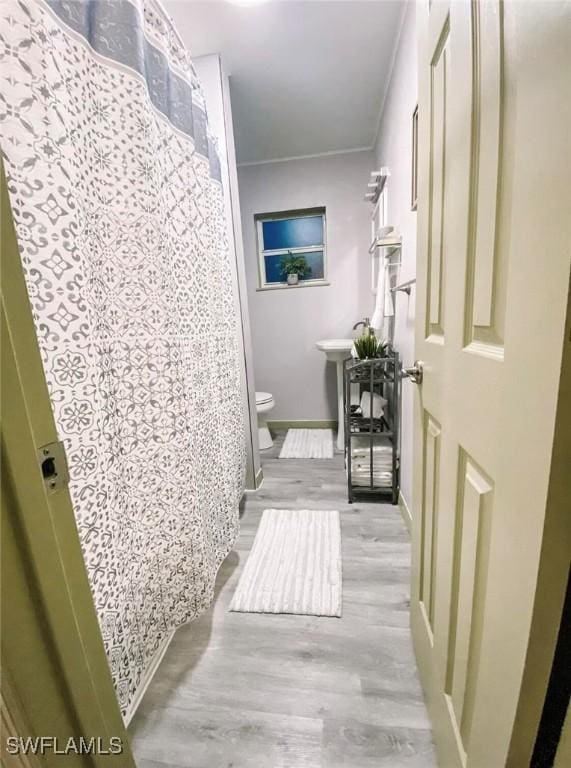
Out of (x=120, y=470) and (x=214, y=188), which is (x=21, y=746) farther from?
(x=214, y=188)

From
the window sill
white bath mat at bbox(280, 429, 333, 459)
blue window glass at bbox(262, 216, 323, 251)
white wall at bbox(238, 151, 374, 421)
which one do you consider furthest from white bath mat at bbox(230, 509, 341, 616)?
blue window glass at bbox(262, 216, 323, 251)

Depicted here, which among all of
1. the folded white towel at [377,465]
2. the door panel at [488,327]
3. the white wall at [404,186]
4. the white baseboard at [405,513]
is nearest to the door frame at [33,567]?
the door panel at [488,327]

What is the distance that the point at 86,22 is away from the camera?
76cm

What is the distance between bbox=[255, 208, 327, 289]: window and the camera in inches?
121

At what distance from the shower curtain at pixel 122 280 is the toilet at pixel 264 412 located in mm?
1389

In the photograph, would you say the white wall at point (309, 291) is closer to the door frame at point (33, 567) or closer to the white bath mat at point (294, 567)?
the white bath mat at point (294, 567)

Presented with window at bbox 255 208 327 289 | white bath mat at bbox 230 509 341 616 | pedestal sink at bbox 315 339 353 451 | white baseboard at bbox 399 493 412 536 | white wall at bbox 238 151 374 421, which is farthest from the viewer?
window at bbox 255 208 327 289

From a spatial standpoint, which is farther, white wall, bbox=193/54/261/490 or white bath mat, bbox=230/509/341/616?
white wall, bbox=193/54/261/490

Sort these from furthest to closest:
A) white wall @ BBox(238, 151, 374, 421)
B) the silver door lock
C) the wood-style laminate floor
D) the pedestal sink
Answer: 1. white wall @ BBox(238, 151, 374, 421)
2. the pedestal sink
3. the silver door lock
4. the wood-style laminate floor

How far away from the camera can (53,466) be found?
44 centimetres

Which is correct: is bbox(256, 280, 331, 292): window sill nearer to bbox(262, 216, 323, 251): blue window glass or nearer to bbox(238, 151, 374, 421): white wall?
bbox(238, 151, 374, 421): white wall

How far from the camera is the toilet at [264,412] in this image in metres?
2.71

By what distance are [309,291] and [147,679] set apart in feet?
9.48

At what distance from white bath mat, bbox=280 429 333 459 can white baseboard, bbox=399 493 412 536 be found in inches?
34.1
